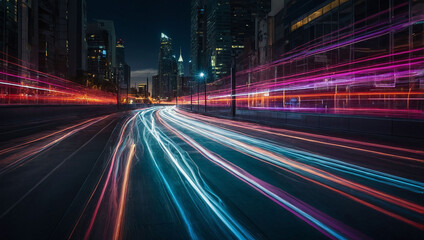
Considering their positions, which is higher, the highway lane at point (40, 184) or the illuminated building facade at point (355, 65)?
the illuminated building facade at point (355, 65)

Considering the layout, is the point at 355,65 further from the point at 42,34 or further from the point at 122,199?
the point at 42,34

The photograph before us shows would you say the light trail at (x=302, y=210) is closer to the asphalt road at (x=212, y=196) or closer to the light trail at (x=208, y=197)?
the asphalt road at (x=212, y=196)

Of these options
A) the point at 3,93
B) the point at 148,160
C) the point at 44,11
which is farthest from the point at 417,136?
the point at 44,11

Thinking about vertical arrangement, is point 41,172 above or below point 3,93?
below

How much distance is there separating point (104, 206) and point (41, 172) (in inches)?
119

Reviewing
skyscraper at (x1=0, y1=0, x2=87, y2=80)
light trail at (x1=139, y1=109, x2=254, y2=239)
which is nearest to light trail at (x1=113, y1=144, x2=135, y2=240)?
light trail at (x1=139, y1=109, x2=254, y2=239)

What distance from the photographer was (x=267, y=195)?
14.8ft

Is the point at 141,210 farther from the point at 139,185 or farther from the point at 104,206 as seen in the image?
the point at 139,185

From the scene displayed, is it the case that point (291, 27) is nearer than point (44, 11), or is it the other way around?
point (291, 27)

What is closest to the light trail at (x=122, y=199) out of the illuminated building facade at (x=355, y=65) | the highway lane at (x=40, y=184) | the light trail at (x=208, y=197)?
the highway lane at (x=40, y=184)

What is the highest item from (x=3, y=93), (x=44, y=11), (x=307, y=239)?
(x=44, y=11)

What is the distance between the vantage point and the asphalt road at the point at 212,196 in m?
3.24

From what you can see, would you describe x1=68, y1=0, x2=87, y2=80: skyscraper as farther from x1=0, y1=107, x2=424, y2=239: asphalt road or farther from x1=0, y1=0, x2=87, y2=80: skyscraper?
x1=0, y1=107, x2=424, y2=239: asphalt road

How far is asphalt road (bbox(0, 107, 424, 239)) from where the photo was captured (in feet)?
10.6
